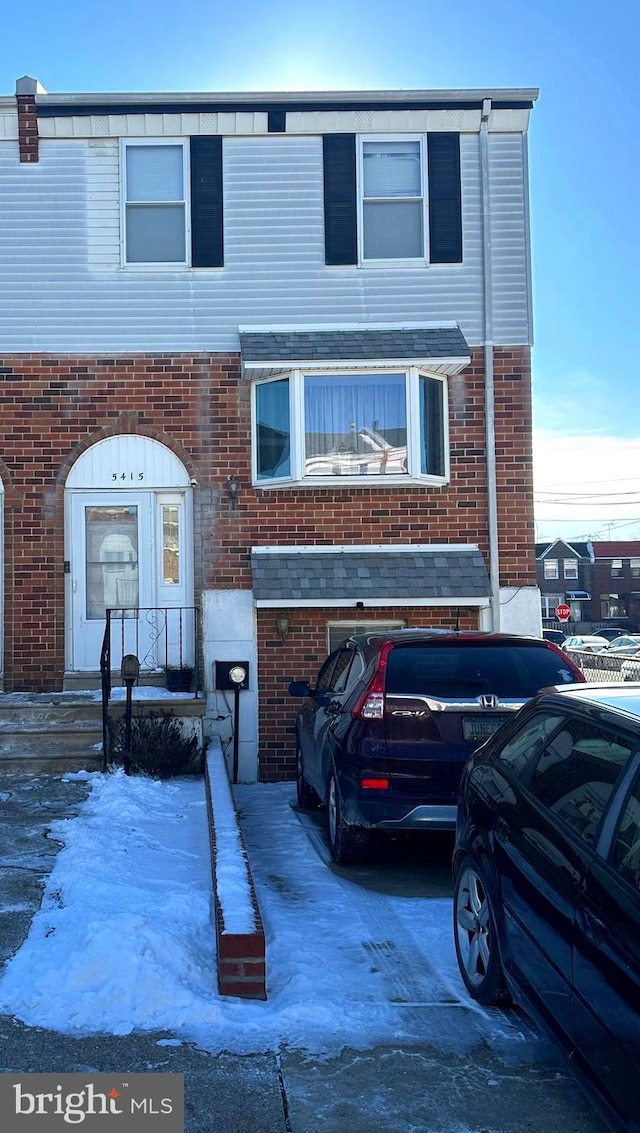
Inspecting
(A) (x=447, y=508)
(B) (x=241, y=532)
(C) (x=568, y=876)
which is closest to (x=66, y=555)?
(B) (x=241, y=532)

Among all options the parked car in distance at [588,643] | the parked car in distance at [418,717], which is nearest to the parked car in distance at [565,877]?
the parked car in distance at [418,717]

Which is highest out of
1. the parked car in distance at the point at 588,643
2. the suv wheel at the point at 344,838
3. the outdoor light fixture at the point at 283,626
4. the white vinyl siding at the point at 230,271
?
the white vinyl siding at the point at 230,271

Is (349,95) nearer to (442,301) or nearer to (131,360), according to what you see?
(442,301)

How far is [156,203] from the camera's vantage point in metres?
12.0

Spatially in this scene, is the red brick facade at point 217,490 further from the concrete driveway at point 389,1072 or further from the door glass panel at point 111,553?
the concrete driveway at point 389,1072

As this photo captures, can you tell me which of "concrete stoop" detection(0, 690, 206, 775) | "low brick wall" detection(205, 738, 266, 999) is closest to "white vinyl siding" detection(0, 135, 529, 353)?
"concrete stoop" detection(0, 690, 206, 775)

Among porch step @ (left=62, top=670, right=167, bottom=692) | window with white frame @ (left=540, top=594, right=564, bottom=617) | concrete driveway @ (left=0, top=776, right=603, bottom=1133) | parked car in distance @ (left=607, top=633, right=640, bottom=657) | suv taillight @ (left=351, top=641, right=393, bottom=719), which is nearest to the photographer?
concrete driveway @ (left=0, top=776, right=603, bottom=1133)

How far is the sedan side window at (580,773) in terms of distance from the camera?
367 centimetres

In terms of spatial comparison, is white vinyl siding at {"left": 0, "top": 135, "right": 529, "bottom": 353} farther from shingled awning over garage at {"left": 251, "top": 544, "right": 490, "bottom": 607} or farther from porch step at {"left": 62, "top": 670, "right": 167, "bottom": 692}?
porch step at {"left": 62, "top": 670, "right": 167, "bottom": 692}

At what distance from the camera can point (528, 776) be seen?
14.5ft

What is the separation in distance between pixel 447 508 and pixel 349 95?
4792mm

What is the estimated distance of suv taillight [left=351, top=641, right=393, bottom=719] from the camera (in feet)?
21.3

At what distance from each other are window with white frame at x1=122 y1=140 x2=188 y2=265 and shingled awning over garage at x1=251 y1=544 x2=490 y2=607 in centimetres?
362

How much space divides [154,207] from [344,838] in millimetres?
8153
